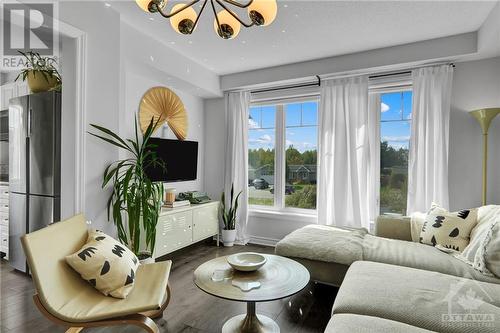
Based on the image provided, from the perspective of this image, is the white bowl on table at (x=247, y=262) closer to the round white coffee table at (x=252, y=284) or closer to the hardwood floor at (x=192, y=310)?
the round white coffee table at (x=252, y=284)

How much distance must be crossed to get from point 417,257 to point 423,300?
0.79 metres

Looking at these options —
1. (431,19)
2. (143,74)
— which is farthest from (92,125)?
(431,19)

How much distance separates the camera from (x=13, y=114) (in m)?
3.03

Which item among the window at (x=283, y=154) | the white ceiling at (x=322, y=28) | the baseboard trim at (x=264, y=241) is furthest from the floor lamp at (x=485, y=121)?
the baseboard trim at (x=264, y=241)

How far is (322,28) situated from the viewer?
2832 mm

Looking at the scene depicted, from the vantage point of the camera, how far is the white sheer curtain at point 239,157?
4.33m

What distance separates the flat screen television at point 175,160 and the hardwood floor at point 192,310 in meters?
1.27

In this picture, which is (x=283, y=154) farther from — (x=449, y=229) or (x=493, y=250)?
(x=493, y=250)

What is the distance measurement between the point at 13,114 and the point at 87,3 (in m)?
1.61

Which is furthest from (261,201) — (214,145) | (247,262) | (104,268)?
(104,268)

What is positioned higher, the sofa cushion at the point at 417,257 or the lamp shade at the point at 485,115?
the lamp shade at the point at 485,115

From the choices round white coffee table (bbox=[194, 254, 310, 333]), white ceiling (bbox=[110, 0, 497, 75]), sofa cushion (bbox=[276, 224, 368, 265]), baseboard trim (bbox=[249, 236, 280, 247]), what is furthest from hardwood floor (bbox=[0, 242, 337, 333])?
white ceiling (bbox=[110, 0, 497, 75])

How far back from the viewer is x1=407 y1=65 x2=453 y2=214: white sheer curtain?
310cm

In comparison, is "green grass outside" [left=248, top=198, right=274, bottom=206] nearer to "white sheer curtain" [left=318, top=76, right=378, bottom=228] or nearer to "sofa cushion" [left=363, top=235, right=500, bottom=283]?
"white sheer curtain" [left=318, top=76, right=378, bottom=228]
